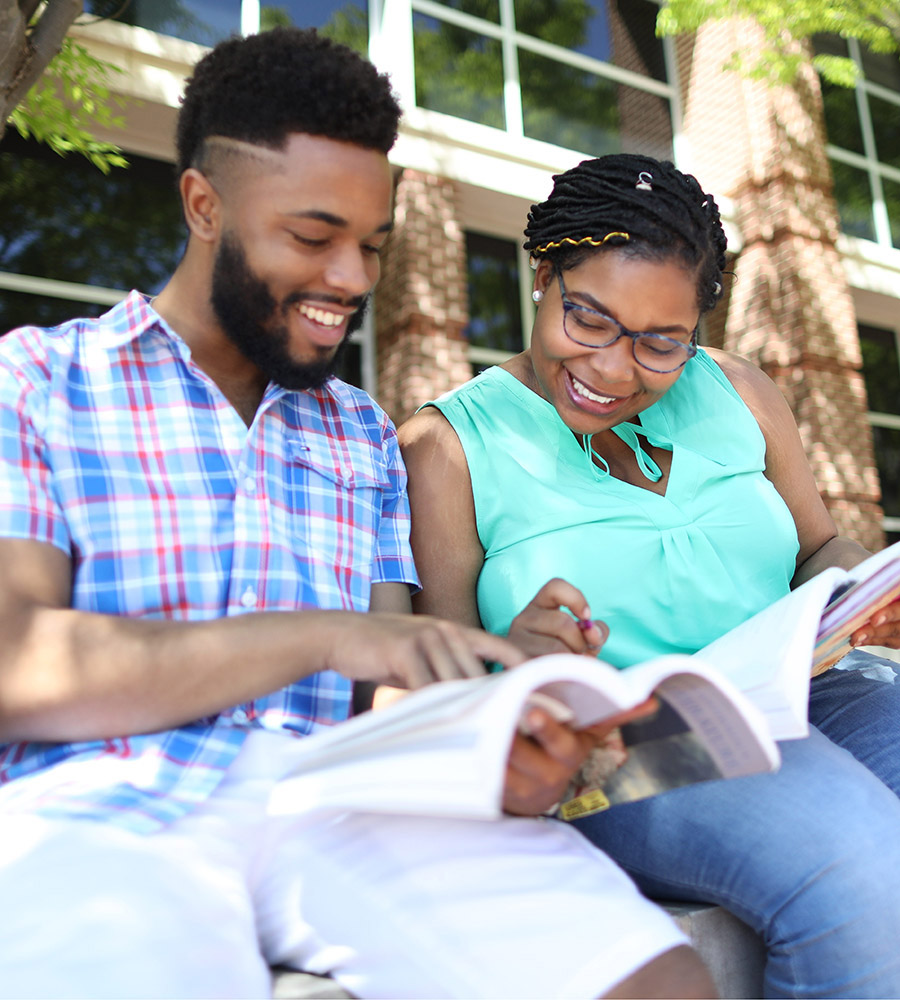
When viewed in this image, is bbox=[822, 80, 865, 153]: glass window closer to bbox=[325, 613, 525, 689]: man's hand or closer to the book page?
the book page

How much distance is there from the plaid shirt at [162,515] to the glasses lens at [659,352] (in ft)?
2.14

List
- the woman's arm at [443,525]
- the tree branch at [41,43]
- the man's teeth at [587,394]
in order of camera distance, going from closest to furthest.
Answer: the woman's arm at [443,525], the man's teeth at [587,394], the tree branch at [41,43]

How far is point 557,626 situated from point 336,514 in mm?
490

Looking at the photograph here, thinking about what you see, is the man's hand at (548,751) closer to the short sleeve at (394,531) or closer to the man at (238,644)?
the man at (238,644)

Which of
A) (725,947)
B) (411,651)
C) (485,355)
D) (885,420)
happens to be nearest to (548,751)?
(411,651)

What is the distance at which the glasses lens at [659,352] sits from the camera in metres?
2.01

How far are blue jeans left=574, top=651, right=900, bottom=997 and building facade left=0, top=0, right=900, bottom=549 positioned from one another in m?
5.21

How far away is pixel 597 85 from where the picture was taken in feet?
27.6

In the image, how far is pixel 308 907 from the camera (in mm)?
1315

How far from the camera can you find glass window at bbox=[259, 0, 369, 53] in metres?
6.78

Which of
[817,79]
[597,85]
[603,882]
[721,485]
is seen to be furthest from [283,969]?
[817,79]

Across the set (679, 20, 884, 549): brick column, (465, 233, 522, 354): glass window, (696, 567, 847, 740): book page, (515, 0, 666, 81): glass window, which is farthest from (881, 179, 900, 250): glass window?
(696, 567, 847, 740): book page

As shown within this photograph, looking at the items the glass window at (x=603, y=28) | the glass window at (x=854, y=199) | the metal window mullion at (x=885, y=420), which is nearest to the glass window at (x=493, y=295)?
the glass window at (x=603, y=28)

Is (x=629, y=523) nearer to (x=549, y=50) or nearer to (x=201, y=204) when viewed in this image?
(x=201, y=204)
